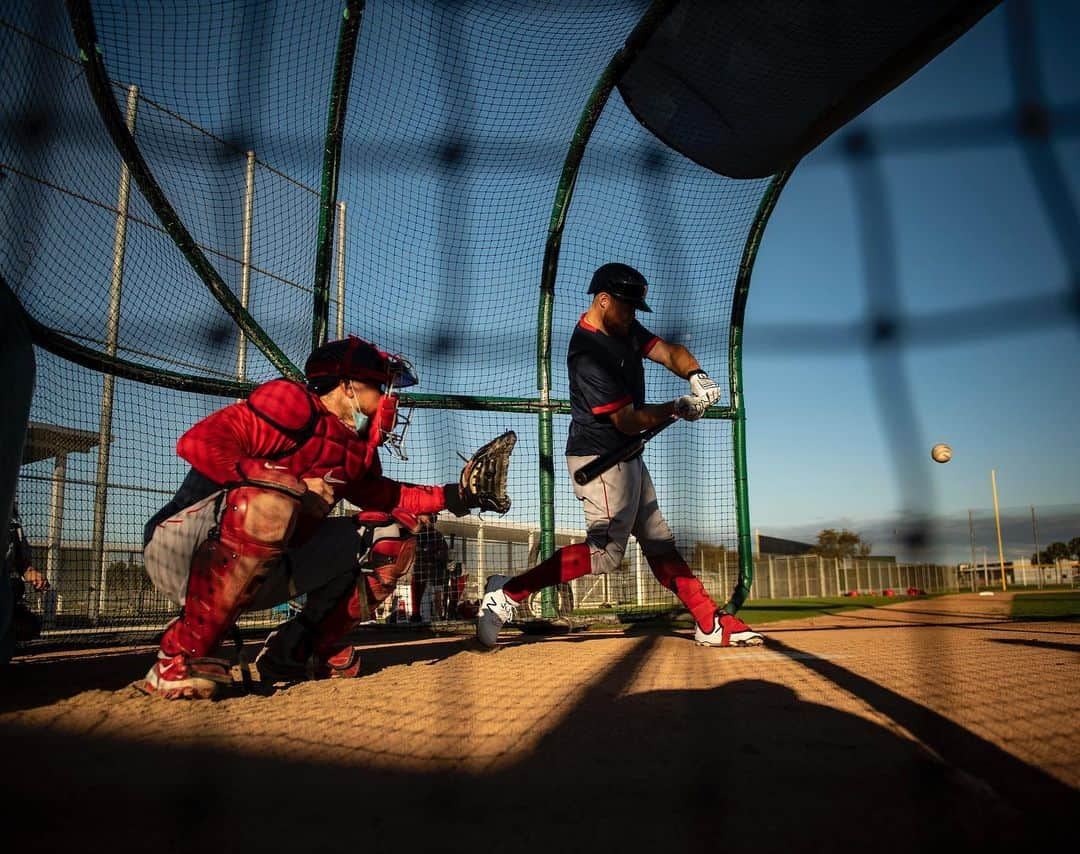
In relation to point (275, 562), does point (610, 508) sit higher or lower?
higher

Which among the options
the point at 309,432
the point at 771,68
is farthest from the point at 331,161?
the point at 771,68

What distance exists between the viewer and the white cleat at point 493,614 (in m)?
3.99

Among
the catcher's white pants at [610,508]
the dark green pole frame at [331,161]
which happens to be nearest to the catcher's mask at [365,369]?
the catcher's white pants at [610,508]

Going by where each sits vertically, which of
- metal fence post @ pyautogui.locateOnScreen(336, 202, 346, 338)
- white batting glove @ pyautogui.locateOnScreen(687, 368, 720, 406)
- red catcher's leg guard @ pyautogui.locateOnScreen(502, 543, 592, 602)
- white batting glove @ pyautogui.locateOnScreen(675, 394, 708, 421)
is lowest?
red catcher's leg guard @ pyautogui.locateOnScreen(502, 543, 592, 602)

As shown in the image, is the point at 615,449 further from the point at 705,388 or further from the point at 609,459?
the point at 705,388

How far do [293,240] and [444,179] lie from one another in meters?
1.24

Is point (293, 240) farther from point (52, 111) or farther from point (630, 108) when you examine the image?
point (630, 108)

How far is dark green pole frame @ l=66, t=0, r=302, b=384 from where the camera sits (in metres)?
3.44

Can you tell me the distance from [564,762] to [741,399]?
438 centimetres

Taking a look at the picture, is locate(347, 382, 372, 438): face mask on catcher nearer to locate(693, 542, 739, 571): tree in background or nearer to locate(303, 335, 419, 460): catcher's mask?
locate(303, 335, 419, 460): catcher's mask

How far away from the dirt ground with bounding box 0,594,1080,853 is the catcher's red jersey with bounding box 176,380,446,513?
813 millimetres

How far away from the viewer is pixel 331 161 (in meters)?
4.47

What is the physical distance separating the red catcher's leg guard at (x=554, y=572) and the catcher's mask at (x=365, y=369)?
108cm

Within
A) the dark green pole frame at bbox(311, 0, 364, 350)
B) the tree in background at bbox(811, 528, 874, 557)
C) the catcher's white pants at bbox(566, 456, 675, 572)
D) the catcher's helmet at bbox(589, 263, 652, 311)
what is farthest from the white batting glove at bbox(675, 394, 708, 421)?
the tree in background at bbox(811, 528, 874, 557)
